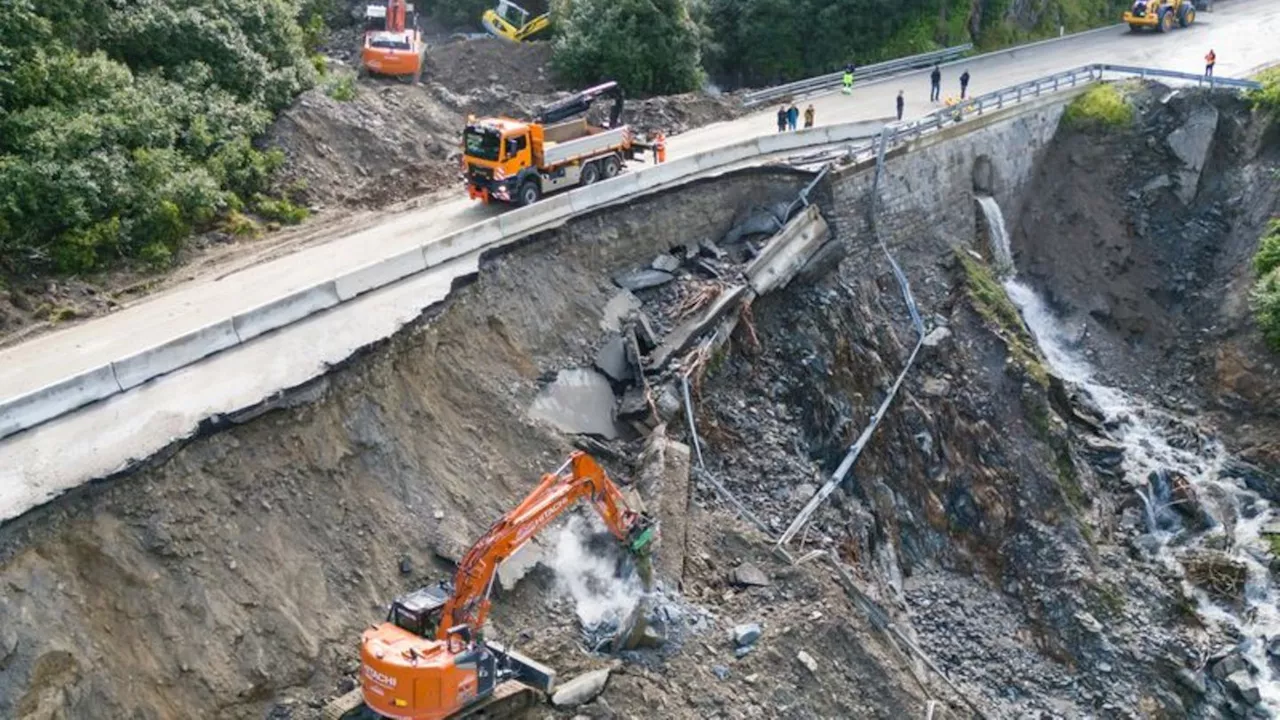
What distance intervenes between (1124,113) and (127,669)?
29794mm

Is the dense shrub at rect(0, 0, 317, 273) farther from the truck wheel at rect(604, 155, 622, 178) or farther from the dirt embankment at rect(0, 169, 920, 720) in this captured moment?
the truck wheel at rect(604, 155, 622, 178)

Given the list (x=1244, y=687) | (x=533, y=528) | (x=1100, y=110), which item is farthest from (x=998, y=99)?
(x=533, y=528)

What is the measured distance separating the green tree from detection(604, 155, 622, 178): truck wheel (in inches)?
341

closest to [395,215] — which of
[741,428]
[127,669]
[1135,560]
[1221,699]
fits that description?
[741,428]

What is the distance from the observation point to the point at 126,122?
24266 millimetres

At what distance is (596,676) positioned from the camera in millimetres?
16797

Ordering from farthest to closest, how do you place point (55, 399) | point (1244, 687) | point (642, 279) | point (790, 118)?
1. point (790, 118)
2. point (642, 279)
3. point (1244, 687)
4. point (55, 399)

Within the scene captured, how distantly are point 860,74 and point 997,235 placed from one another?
28.9 feet

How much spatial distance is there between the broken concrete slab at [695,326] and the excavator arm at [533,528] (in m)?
4.98

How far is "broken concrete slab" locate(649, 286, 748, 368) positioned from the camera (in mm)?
23172

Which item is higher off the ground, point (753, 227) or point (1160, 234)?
point (753, 227)

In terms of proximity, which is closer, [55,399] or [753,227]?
[55,399]

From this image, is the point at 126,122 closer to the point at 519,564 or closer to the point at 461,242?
the point at 461,242

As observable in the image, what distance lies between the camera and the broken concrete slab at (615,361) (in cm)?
2280
